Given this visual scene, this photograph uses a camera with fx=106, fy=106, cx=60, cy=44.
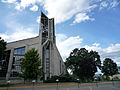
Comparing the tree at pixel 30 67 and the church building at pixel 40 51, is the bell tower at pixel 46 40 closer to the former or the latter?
the church building at pixel 40 51

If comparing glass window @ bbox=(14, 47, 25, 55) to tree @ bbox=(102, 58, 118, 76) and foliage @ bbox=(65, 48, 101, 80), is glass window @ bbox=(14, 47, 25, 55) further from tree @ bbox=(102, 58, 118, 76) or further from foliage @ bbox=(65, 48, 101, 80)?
tree @ bbox=(102, 58, 118, 76)

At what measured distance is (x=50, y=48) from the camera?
40.8 m

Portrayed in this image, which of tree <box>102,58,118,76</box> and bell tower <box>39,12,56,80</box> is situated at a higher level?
bell tower <box>39,12,56,80</box>

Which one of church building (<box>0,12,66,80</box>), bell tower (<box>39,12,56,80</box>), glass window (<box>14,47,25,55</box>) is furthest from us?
glass window (<box>14,47,25,55</box>)

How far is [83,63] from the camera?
134 ft

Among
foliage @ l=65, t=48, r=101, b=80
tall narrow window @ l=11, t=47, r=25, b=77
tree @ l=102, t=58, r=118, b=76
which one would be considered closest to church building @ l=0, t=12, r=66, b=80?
tall narrow window @ l=11, t=47, r=25, b=77

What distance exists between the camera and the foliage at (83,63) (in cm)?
4071

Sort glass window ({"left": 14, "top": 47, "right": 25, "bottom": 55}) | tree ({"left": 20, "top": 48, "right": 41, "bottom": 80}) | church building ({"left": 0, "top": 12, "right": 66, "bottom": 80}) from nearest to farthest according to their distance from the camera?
tree ({"left": 20, "top": 48, "right": 41, "bottom": 80}), church building ({"left": 0, "top": 12, "right": 66, "bottom": 80}), glass window ({"left": 14, "top": 47, "right": 25, "bottom": 55})

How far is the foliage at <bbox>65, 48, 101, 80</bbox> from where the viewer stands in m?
40.7

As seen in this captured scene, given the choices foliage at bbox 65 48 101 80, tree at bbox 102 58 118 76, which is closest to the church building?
foliage at bbox 65 48 101 80

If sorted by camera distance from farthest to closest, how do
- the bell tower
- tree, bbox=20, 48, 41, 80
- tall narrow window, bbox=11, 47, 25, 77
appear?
1. the bell tower
2. tall narrow window, bbox=11, 47, 25, 77
3. tree, bbox=20, 48, 41, 80

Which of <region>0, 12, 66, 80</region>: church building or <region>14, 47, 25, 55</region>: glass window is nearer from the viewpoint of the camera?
<region>0, 12, 66, 80</region>: church building

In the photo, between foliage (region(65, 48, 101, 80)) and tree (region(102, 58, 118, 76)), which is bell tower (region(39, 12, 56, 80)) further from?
tree (region(102, 58, 118, 76))

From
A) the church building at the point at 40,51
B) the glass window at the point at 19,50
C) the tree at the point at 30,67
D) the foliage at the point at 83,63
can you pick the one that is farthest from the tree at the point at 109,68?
the tree at the point at 30,67
